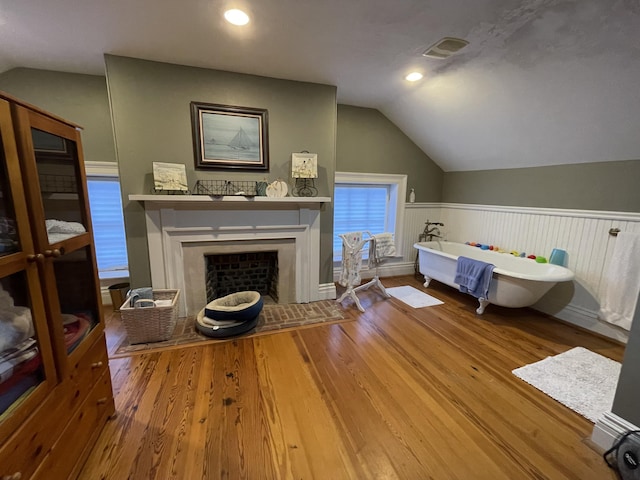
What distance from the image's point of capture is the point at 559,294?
2.96 meters

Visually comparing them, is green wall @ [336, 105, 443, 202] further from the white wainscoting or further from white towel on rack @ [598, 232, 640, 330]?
white towel on rack @ [598, 232, 640, 330]

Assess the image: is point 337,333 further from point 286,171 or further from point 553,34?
point 553,34

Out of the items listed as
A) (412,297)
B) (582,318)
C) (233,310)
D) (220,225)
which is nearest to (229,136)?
(220,225)

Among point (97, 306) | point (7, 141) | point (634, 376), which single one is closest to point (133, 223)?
point (97, 306)

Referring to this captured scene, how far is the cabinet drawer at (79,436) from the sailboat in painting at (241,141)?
214 cm

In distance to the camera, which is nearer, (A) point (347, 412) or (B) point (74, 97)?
(A) point (347, 412)

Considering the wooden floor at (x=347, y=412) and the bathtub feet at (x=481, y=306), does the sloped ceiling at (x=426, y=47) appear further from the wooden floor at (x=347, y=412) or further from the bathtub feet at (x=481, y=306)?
the wooden floor at (x=347, y=412)

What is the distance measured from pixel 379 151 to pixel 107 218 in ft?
11.7

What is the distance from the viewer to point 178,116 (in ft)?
8.55

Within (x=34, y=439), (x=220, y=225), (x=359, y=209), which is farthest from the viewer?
(x=359, y=209)

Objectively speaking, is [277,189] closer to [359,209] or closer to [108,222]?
[359,209]

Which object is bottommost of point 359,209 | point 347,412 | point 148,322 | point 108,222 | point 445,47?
point 347,412

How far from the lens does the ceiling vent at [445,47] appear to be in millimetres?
2118

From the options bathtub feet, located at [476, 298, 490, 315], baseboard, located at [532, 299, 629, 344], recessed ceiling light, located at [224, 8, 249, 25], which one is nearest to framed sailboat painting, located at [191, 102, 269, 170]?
recessed ceiling light, located at [224, 8, 249, 25]
